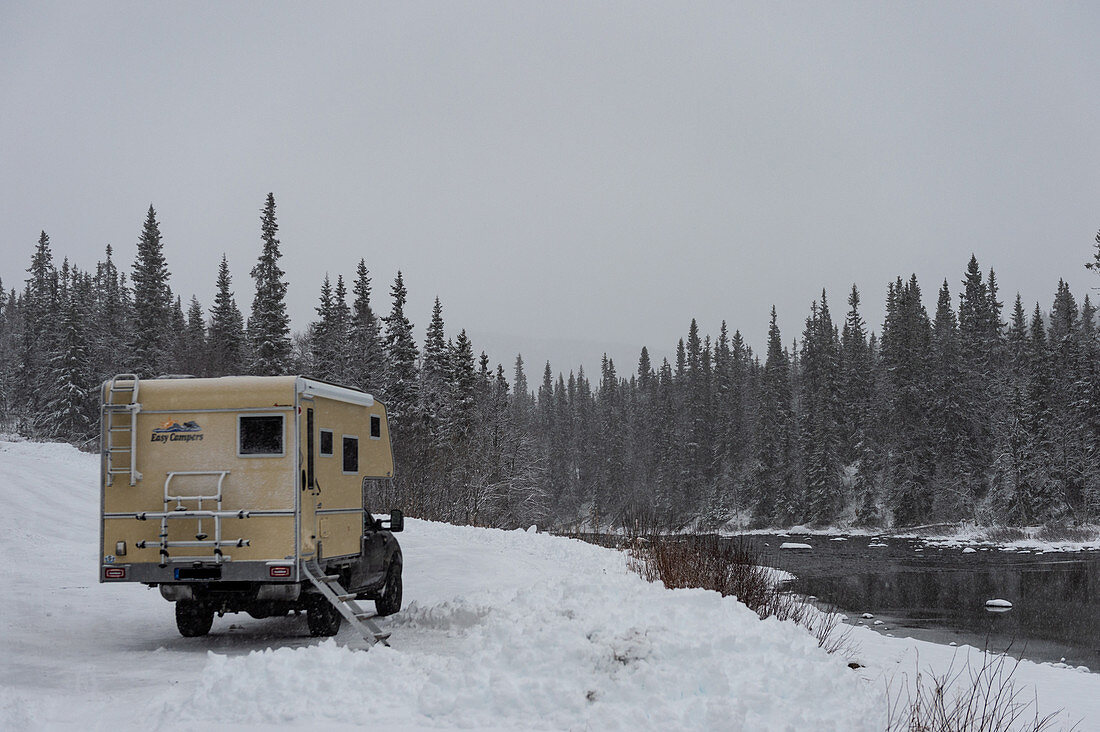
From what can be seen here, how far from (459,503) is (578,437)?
207 feet

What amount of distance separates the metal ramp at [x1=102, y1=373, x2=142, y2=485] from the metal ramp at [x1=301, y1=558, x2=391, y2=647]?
2184 millimetres

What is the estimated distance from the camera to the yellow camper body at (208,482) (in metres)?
9.48

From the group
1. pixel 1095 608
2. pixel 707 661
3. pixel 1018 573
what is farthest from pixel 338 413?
pixel 1018 573

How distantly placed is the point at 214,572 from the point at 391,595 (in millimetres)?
3698

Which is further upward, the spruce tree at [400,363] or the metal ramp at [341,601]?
the spruce tree at [400,363]

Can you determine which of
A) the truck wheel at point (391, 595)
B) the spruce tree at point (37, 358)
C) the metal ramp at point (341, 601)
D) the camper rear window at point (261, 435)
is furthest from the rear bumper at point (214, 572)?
the spruce tree at point (37, 358)

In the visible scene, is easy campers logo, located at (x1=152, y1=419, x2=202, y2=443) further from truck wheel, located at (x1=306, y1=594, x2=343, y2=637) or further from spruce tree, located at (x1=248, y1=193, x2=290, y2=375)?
spruce tree, located at (x1=248, y1=193, x2=290, y2=375)

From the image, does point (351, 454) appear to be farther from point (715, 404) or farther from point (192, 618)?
point (715, 404)

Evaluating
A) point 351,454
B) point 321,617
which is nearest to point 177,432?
point 351,454

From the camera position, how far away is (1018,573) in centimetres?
3084

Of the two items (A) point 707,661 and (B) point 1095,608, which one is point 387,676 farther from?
(B) point 1095,608

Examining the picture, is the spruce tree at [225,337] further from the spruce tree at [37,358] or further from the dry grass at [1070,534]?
the dry grass at [1070,534]

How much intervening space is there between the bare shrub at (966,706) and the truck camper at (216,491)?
5.51 metres

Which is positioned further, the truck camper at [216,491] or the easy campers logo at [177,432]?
the easy campers logo at [177,432]
